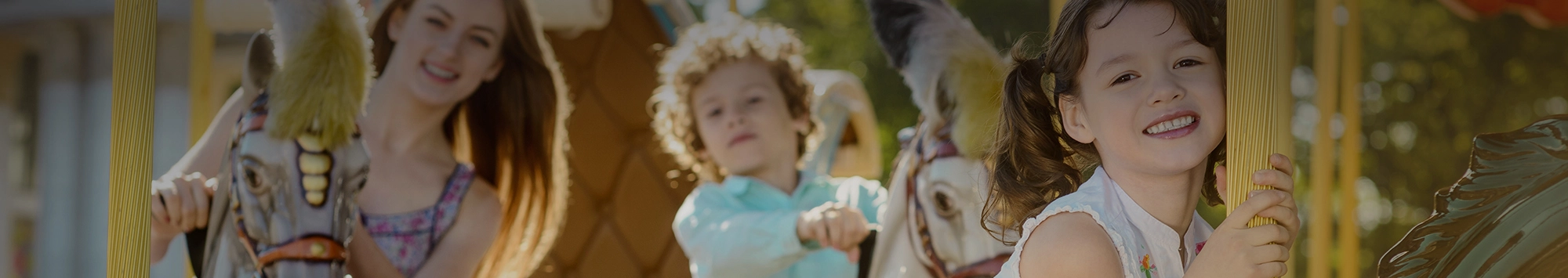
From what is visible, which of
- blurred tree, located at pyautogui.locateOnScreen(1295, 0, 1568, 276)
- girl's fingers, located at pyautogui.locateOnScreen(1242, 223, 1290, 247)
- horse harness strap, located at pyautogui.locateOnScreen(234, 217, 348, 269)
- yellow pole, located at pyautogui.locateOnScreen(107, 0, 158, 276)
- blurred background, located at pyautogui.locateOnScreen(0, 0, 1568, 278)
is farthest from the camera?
blurred tree, located at pyautogui.locateOnScreen(1295, 0, 1568, 276)

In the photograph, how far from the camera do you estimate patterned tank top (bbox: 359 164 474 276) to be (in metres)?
1.21

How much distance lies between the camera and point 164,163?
1.25m

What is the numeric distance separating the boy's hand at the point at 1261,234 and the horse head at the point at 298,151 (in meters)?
0.81

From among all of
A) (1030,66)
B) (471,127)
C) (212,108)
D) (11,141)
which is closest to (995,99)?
(1030,66)

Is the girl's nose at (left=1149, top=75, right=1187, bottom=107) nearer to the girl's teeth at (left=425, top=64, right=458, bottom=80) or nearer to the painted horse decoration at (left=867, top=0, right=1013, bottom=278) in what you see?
the painted horse decoration at (left=867, top=0, right=1013, bottom=278)

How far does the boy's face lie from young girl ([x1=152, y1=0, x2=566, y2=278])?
0.66ft

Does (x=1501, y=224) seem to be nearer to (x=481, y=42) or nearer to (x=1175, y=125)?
(x=1175, y=125)

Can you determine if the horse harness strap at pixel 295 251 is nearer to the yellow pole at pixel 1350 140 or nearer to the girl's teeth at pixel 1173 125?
the girl's teeth at pixel 1173 125

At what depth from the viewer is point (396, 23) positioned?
121cm

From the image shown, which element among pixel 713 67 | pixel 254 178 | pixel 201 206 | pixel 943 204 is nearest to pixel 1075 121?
pixel 943 204

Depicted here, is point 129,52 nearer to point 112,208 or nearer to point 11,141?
point 112,208

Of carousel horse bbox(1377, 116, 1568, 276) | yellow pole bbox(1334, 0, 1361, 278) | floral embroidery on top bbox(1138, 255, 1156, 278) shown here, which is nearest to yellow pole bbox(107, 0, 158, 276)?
floral embroidery on top bbox(1138, 255, 1156, 278)

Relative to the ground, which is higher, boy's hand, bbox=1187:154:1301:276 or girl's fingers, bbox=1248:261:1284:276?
boy's hand, bbox=1187:154:1301:276

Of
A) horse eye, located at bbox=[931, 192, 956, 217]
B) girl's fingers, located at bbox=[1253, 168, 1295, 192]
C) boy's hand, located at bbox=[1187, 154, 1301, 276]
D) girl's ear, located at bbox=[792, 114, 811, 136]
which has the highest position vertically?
girl's fingers, located at bbox=[1253, 168, 1295, 192]
